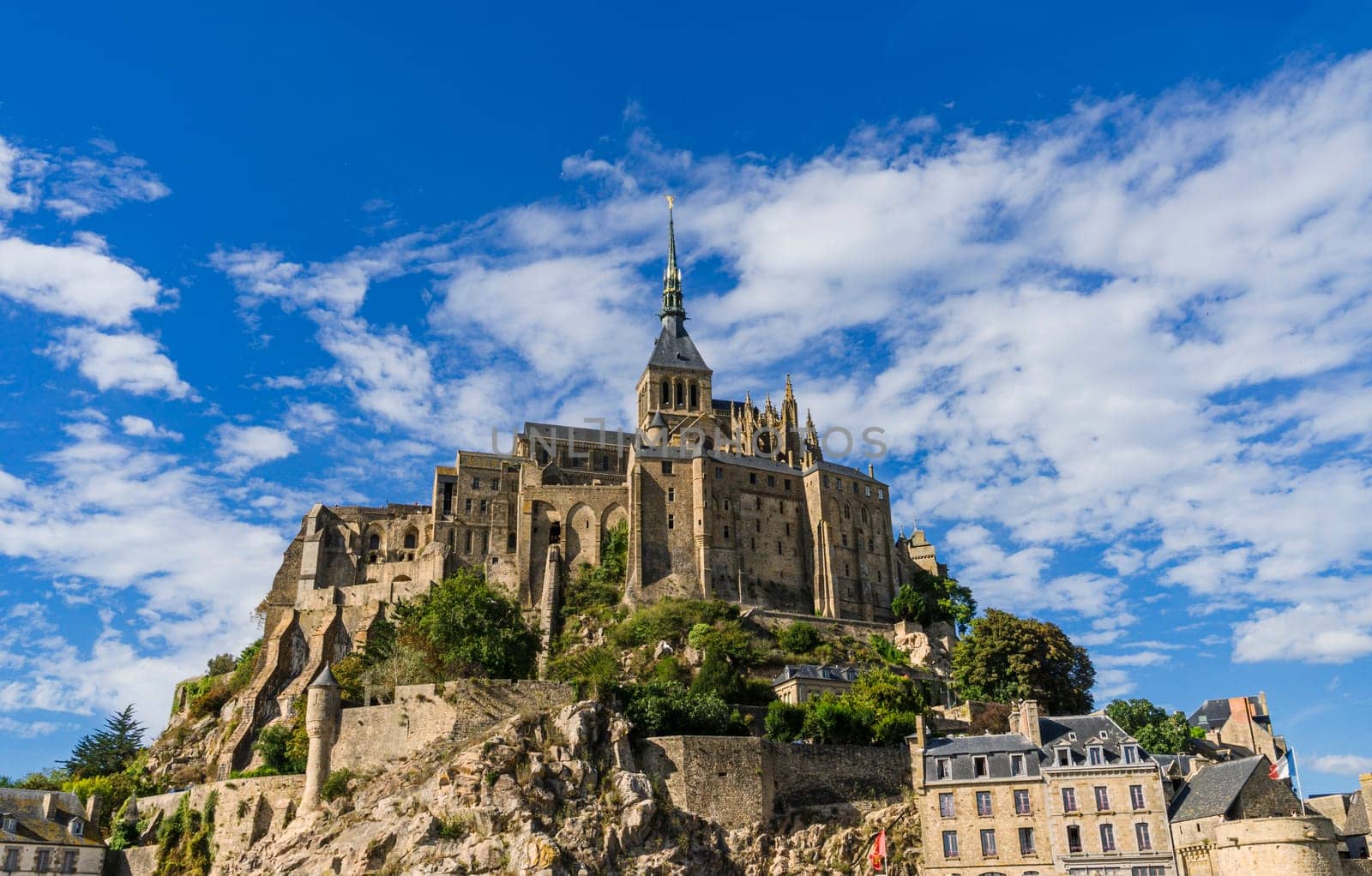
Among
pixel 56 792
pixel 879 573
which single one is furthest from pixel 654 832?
pixel 879 573

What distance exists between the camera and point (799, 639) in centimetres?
7269

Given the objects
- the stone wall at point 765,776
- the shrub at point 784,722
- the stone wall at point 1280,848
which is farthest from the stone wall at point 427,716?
the stone wall at point 1280,848

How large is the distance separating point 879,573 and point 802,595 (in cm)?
601

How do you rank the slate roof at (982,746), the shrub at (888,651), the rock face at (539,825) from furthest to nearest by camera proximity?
the shrub at (888,651) → the slate roof at (982,746) → the rock face at (539,825)

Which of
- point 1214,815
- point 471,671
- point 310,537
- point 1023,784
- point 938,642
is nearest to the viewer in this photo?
point 1214,815

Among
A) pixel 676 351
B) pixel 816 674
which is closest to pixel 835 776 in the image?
pixel 816 674

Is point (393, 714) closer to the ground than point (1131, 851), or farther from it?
farther from it

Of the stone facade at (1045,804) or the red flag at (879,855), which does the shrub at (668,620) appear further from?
the stone facade at (1045,804)

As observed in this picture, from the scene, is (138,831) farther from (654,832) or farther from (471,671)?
(654,832)

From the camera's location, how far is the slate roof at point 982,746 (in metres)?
50.0

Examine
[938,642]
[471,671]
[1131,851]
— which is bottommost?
[1131,851]

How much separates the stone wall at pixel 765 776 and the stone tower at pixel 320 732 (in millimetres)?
13091

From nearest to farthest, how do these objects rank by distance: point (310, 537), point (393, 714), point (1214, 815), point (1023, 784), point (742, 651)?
point (1214, 815)
point (1023, 784)
point (393, 714)
point (742, 651)
point (310, 537)

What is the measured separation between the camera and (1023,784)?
48.7m
